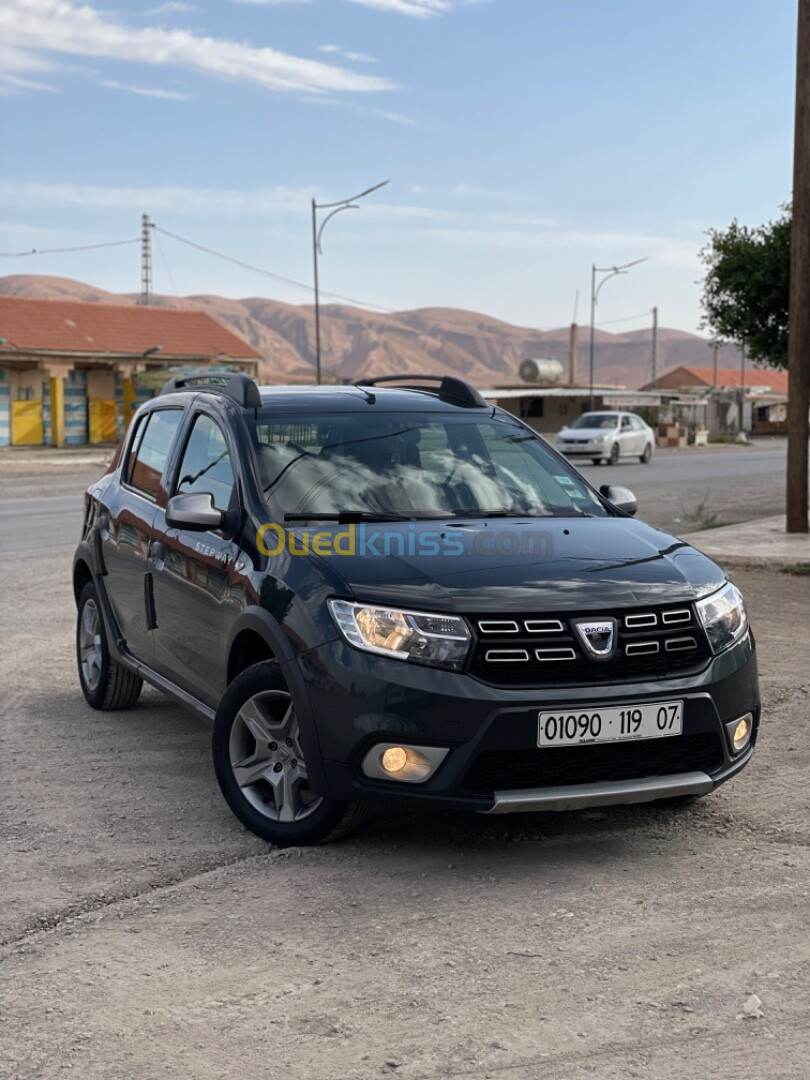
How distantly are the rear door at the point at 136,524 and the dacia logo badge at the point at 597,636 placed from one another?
96.4 inches

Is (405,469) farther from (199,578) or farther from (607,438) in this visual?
(607,438)

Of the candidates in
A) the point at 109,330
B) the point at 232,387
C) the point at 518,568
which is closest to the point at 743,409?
the point at 109,330

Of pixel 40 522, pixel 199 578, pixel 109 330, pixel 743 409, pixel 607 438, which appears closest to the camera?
pixel 199 578

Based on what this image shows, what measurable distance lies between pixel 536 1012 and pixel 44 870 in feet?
6.43

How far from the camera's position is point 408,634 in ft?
15.1

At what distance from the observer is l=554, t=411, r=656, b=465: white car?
3841 cm

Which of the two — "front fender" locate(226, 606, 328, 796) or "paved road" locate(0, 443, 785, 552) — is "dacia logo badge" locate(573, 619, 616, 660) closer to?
"front fender" locate(226, 606, 328, 796)

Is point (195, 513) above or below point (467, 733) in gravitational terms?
above

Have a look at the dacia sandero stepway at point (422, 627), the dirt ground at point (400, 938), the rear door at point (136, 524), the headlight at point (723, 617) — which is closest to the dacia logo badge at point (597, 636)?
the dacia sandero stepway at point (422, 627)

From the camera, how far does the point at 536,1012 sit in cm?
359

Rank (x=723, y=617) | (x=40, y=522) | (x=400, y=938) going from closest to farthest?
(x=400, y=938) < (x=723, y=617) < (x=40, y=522)

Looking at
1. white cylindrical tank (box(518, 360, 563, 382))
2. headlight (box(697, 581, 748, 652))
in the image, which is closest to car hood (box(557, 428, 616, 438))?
headlight (box(697, 581, 748, 652))

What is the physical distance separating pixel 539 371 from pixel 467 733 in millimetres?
83491

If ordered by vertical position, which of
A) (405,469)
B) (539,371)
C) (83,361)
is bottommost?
(405,469)
